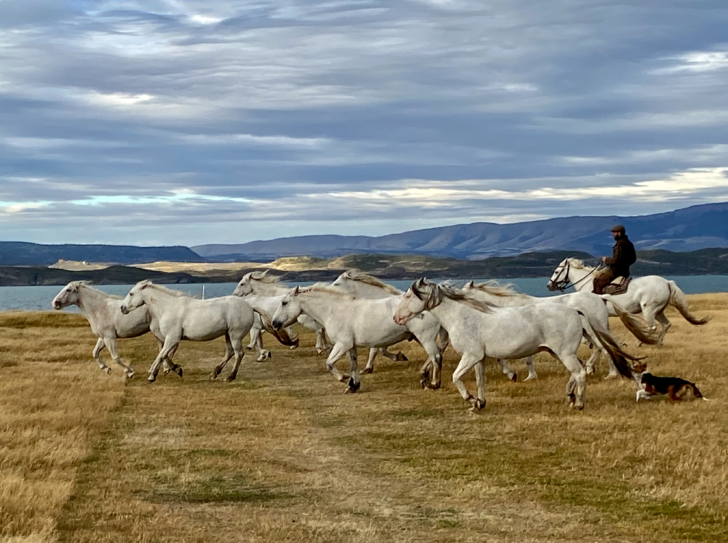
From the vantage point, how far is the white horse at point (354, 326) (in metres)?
17.2

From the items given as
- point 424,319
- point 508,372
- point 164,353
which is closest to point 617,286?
point 508,372

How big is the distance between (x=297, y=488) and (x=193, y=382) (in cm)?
1041

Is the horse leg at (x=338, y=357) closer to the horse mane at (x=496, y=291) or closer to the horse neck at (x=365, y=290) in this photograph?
the horse mane at (x=496, y=291)

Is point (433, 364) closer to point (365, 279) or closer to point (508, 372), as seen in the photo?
point (508, 372)

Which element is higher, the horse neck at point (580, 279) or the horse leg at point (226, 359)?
the horse neck at point (580, 279)

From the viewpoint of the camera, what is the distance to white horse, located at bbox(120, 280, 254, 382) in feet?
63.1

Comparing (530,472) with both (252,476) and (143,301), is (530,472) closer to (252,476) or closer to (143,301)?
(252,476)

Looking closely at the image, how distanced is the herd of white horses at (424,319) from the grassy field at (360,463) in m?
0.83

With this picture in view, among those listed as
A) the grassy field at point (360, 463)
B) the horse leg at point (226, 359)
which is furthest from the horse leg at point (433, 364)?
the horse leg at point (226, 359)

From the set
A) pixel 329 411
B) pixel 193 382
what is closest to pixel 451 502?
pixel 329 411

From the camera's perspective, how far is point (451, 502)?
8.56 meters

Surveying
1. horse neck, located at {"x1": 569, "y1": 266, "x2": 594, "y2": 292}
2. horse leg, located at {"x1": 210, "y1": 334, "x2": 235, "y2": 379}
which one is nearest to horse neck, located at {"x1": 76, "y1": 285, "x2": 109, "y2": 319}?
horse leg, located at {"x1": 210, "y1": 334, "x2": 235, "y2": 379}

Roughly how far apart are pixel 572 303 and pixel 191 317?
26.9 feet

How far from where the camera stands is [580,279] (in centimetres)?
2359
